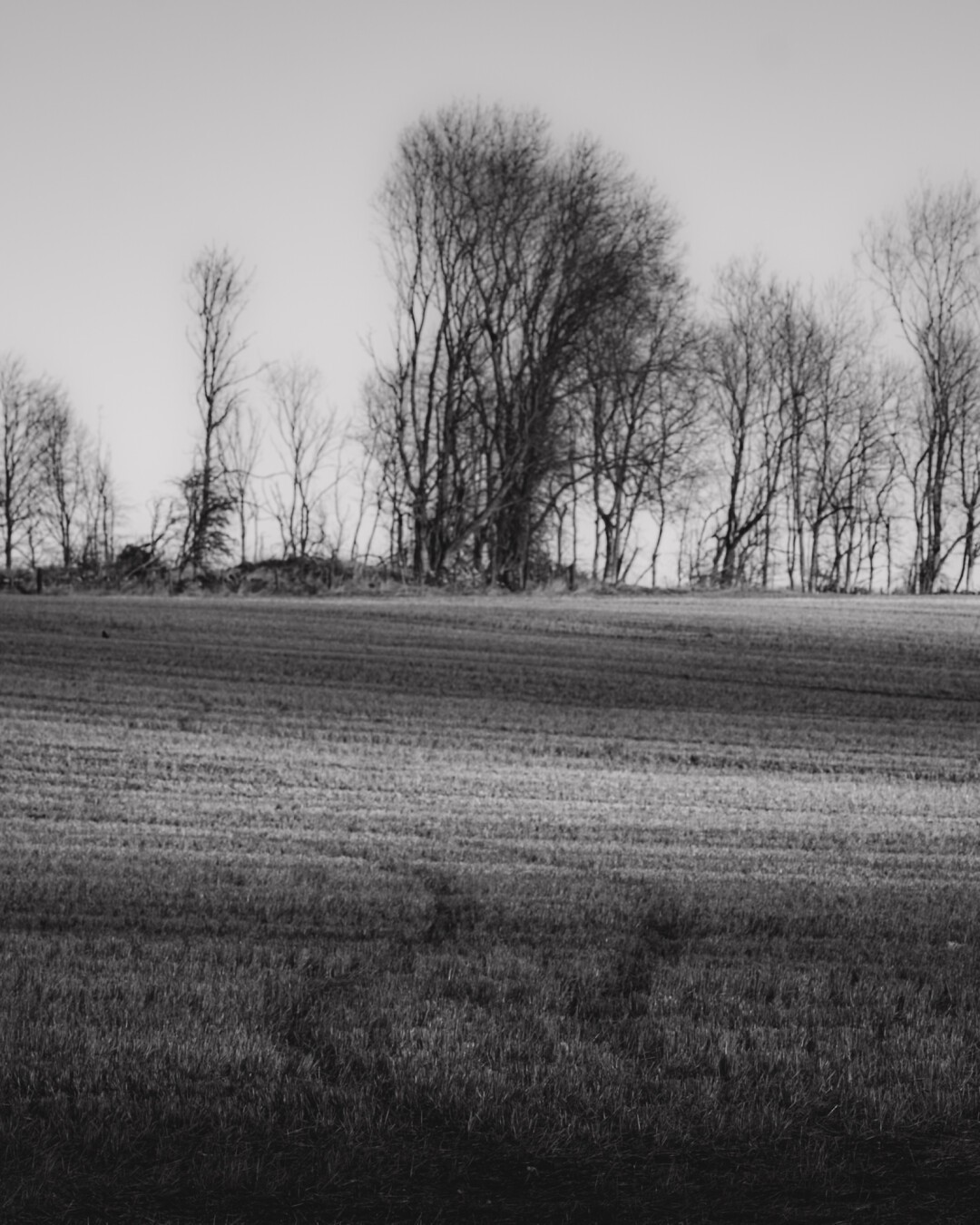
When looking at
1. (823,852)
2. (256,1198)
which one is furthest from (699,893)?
(256,1198)

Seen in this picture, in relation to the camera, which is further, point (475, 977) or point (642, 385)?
point (642, 385)

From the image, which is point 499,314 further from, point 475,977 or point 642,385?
point 475,977

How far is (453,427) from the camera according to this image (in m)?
46.1

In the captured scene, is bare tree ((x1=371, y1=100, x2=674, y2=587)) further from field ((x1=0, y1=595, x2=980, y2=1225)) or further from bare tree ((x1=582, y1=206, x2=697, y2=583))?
field ((x1=0, y1=595, x2=980, y2=1225))

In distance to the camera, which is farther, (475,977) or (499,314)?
(499,314)

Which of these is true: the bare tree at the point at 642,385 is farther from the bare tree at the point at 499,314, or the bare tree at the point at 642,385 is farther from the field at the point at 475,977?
the field at the point at 475,977

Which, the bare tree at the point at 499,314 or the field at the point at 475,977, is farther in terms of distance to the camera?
the bare tree at the point at 499,314

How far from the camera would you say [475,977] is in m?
6.67

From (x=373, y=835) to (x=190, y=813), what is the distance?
7.69 feet

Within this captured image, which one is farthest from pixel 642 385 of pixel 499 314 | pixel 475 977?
pixel 475 977

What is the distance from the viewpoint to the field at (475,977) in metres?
4.50

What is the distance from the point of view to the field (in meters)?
4.50

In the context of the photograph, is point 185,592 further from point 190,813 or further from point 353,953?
point 353,953

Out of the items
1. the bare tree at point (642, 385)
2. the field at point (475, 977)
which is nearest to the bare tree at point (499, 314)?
the bare tree at point (642, 385)
